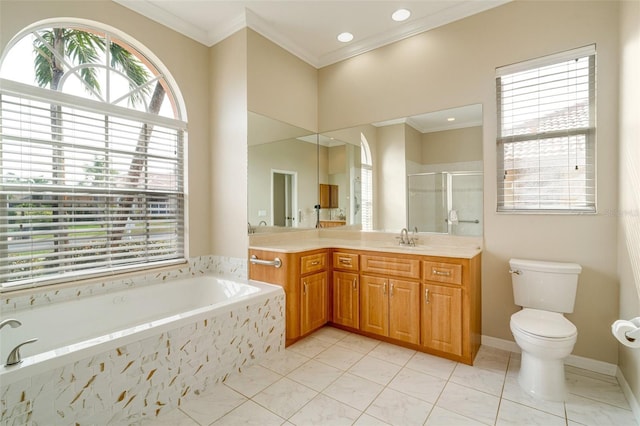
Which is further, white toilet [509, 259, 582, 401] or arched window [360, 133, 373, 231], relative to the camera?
arched window [360, 133, 373, 231]

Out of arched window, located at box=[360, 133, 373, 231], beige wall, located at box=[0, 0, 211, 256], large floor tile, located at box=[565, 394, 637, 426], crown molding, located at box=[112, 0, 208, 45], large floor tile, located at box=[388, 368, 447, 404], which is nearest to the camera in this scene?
large floor tile, located at box=[565, 394, 637, 426]

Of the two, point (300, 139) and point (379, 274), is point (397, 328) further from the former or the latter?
point (300, 139)

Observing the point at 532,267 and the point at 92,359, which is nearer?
the point at 92,359

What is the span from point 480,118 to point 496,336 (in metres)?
1.96

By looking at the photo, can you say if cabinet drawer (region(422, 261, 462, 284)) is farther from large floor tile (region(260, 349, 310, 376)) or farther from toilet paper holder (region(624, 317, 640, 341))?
large floor tile (region(260, 349, 310, 376))

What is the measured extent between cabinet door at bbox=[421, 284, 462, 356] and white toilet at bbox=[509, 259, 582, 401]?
385 mm

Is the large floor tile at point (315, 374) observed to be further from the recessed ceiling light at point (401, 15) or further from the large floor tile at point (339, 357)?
the recessed ceiling light at point (401, 15)

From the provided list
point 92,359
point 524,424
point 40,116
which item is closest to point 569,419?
point 524,424

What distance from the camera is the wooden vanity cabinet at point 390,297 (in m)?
2.54

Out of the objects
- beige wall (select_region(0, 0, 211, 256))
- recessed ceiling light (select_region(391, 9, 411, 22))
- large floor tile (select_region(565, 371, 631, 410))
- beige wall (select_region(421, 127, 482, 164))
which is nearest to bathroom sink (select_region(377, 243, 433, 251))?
beige wall (select_region(421, 127, 482, 164))

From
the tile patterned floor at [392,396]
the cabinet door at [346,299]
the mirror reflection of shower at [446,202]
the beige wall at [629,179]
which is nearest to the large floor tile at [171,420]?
the tile patterned floor at [392,396]

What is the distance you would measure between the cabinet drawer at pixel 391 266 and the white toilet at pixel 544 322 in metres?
0.76

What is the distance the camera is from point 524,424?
1.69 metres

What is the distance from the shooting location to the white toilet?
1891 mm
